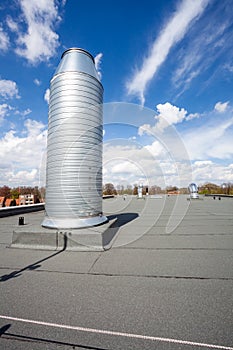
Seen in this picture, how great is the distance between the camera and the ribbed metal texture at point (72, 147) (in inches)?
267

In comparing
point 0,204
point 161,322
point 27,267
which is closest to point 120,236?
point 27,267

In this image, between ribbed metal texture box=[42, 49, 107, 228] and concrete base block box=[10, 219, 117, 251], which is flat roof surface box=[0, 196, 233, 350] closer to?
concrete base block box=[10, 219, 117, 251]

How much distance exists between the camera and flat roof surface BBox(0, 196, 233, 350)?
7.66 ft

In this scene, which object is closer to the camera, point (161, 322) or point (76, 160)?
point (161, 322)

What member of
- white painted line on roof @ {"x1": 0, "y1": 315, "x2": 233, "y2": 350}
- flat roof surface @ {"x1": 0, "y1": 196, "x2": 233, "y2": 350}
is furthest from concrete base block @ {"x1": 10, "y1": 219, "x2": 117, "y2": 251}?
white painted line on roof @ {"x1": 0, "y1": 315, "x2": 233, "y2": 350}

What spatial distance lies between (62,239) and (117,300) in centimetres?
340

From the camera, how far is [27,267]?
15.3 feet

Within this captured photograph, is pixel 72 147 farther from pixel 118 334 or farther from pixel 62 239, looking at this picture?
pixel 118 334

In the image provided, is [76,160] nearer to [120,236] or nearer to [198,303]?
[120,236]

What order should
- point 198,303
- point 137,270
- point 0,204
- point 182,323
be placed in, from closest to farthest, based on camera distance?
point 182,323
point 198,303
point 137,270
point 0,204

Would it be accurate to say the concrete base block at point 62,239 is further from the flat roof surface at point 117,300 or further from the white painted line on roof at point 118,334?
the white painted line on roof at point 118,334

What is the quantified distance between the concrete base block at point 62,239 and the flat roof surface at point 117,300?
1.15ft

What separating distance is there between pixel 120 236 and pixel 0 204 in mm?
20624

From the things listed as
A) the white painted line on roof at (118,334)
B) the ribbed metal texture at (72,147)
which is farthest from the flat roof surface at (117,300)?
the ribbed metal texture at (72,147)
